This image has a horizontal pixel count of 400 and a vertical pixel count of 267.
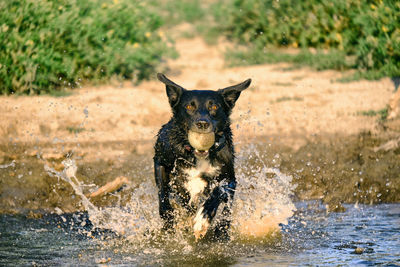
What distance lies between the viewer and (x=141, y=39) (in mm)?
14336

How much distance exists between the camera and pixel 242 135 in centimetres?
1086

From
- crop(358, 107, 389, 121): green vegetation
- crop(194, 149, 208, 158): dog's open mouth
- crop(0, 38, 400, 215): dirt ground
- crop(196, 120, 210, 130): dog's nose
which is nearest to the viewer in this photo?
crop(196, 120, 210, 130): dog's nose

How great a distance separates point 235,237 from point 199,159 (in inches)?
37.1

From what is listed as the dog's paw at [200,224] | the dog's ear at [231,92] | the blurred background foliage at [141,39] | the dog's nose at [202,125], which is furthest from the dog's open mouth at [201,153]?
the blurred background foliage at [141,39]

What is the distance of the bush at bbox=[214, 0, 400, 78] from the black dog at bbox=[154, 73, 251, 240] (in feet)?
22.7

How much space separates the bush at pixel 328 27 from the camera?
1291 centimetres

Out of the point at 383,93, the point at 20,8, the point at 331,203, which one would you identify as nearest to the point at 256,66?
the point at 383,93

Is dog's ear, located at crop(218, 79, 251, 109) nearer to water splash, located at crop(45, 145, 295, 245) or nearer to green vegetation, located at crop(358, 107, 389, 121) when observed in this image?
water splash, located at crop(45, 145, 295, 245)

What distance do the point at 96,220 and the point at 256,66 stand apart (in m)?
8.76

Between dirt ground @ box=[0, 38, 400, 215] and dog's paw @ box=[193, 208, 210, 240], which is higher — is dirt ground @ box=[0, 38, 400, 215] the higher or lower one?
the lower one

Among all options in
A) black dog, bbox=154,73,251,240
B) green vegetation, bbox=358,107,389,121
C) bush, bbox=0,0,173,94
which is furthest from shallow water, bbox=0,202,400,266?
bush, bbox=0,0,173,94

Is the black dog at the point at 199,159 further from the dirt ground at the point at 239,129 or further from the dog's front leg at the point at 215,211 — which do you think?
the dirt ground at the point at 239,129

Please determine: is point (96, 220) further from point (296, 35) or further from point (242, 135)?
point (296, 35)

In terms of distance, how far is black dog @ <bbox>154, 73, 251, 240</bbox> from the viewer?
658 cm
